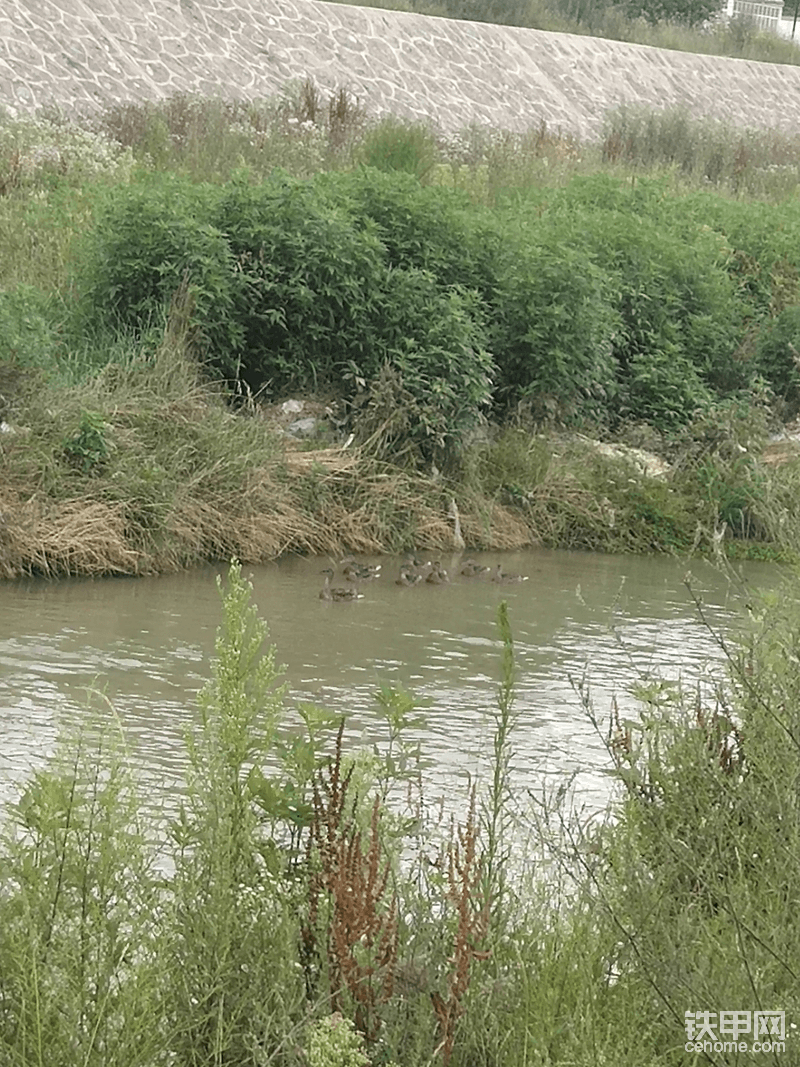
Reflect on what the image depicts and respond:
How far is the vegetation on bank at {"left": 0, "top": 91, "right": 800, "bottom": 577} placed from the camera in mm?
10141

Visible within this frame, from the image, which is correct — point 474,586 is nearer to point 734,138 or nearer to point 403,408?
point 403,408

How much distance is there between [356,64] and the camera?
92.6ft

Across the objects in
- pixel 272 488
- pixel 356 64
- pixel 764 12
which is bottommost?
pixel 272 488

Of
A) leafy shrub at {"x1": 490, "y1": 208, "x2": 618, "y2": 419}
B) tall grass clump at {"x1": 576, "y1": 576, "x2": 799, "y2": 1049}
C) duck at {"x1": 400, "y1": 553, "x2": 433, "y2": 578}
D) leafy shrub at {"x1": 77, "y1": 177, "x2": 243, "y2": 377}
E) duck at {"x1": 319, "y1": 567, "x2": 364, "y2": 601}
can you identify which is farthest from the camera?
leafy shrub at {"x1": 490, "y1": 208, "x2": 618, "y2": 419}

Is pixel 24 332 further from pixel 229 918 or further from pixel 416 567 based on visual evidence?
pixel 229 918

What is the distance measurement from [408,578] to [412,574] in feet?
0.14

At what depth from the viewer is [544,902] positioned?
370 cm

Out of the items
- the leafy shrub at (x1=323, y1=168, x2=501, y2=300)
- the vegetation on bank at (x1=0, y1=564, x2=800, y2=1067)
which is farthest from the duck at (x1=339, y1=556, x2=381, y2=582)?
the vegetation on bank at (x1=0, y1=564, x2=800, y2=1067)

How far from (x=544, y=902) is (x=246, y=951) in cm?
80

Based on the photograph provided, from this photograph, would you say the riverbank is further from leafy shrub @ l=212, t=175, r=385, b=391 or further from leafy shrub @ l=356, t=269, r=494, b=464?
leafy shrub @ l=212, t=175, r=385, b=391

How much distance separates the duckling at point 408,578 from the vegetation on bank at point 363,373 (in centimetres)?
80

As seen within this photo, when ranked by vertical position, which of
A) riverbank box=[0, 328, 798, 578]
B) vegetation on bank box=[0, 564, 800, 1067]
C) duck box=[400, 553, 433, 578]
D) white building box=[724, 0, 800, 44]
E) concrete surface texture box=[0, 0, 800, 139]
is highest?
white building box=[724, 0, 800, 44]

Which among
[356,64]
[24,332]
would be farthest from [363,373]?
[356,64]

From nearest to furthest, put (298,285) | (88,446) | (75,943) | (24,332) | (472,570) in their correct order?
(75,943) < (88,446) < (472,570) < (24,332) < (298,285)
